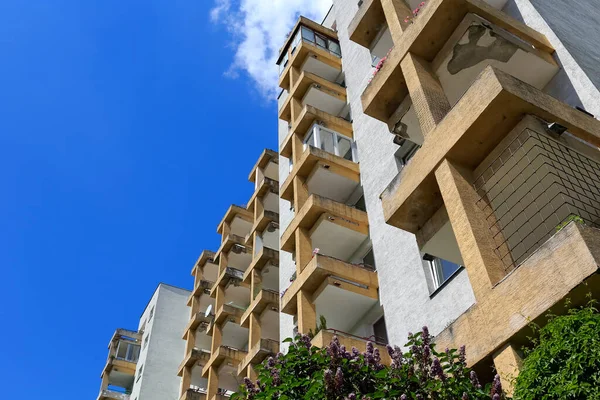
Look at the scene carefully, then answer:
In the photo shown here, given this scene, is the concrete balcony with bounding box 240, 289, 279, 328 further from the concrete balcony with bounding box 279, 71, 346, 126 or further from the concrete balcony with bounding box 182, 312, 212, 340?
the concrete balcony with bounding box 279, 71, 346, 126

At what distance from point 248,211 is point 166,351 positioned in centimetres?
1140

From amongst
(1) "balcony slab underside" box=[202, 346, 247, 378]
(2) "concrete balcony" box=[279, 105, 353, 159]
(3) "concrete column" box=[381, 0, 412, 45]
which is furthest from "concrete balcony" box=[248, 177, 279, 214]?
(3) "concrete column" box=[381, 0, 412, 45]

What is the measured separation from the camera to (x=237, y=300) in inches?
1405

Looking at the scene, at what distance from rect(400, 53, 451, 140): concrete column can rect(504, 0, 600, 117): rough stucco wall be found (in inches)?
124

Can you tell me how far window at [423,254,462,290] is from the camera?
16.8m

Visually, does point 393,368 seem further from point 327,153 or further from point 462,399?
point 327,153

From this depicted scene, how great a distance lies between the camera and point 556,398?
6.48m

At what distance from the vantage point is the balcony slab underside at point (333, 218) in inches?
908

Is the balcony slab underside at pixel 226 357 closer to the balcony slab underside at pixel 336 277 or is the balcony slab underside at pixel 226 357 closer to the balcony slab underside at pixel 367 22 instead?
the balcony slab underside at pixel 336 277

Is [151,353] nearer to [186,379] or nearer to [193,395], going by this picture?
[186,379]

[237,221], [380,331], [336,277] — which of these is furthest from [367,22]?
[237,221]

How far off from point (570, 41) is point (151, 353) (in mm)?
33645

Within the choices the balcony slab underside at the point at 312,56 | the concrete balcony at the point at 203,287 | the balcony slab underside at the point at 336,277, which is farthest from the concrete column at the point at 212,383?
the balcony slab underside at the point at 312,56

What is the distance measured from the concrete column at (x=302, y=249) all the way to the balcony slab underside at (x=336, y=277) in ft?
2.57
